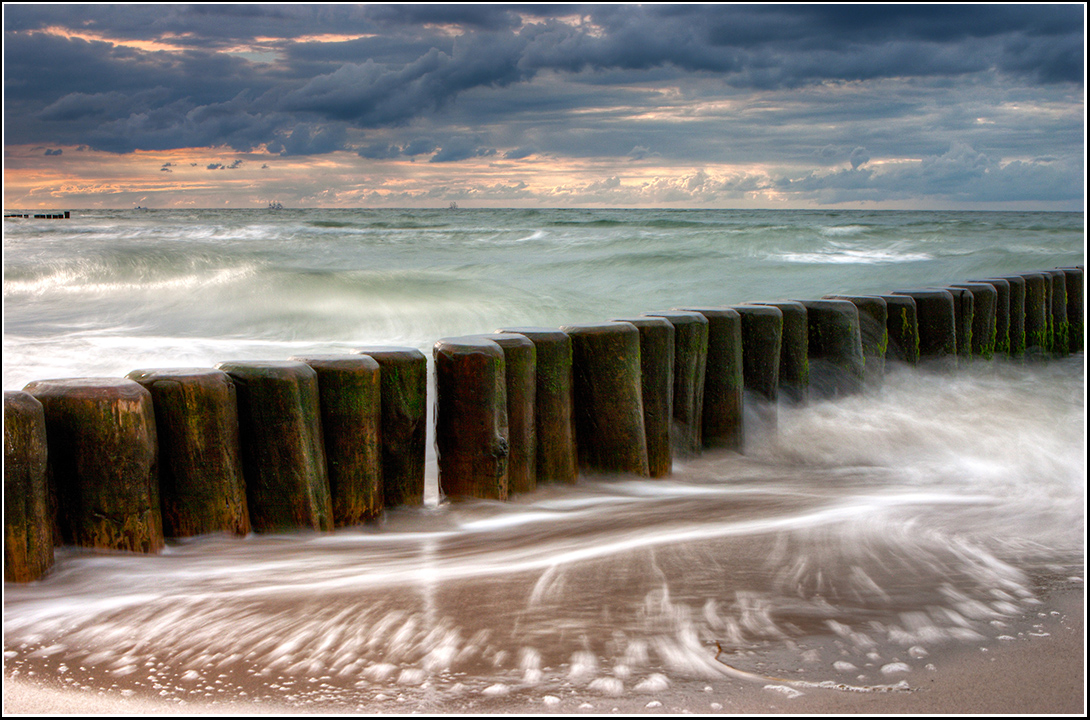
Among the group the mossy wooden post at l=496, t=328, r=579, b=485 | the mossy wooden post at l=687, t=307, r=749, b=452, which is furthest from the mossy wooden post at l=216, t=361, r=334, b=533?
the mossy wooden post at l=687, t=307, r=749, b=452

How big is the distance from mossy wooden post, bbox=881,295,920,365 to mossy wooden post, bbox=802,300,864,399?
0.68m

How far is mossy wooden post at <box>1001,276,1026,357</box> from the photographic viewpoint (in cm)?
640

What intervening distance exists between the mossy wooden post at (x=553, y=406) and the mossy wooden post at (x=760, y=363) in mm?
1047

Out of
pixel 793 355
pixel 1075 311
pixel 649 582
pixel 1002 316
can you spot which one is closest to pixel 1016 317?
pixel 1002 316

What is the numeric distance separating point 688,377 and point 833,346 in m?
1.12

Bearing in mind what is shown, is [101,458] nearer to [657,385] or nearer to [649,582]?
[649,582]

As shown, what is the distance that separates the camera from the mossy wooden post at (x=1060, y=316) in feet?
23.6

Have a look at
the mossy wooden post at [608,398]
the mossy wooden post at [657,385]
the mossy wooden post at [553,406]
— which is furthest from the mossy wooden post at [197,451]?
the mossy wooden post at [657,385]

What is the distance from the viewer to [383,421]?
2906 millimetres

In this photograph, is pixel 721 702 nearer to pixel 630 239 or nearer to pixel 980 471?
pixel 980 471

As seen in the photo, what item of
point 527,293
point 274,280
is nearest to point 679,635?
point 527,293

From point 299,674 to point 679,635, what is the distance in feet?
2.86

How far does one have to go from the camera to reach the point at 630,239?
2089cm

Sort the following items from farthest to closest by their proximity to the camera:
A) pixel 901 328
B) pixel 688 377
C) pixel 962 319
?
pixel 962 319, pixel 901 328, pixel 688 377
